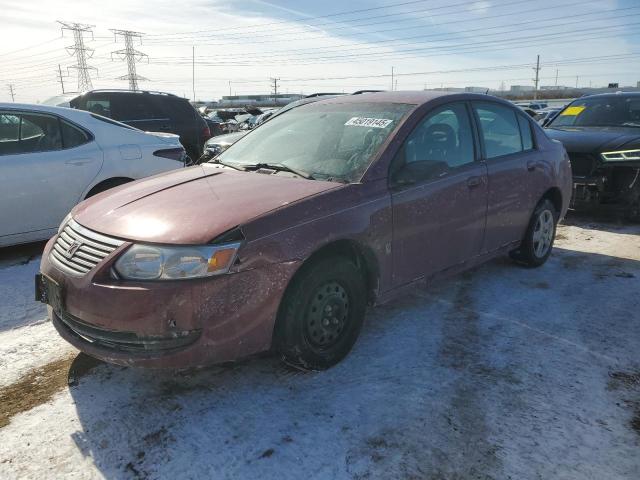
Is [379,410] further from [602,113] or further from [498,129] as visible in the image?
[602,113]

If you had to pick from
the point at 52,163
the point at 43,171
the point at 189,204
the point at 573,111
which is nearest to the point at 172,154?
the point at 52,163

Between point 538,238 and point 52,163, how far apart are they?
4.68 metres

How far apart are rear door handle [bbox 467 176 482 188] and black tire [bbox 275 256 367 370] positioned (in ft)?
4.08

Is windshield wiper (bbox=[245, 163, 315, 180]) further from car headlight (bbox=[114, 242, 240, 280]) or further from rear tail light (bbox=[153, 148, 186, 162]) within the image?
rear tail light (bbox=[153, 148, 186, 162])

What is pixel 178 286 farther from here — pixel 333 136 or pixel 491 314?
pixel 491 314

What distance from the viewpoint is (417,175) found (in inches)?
129

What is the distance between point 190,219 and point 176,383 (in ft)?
3.12

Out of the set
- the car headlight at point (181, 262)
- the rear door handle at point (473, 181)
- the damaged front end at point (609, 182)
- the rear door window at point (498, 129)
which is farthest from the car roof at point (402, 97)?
the damaged front end at point (609, 182)

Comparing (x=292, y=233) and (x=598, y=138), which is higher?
(x=598, y=138)

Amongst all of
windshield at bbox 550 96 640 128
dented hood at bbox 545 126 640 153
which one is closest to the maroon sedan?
dented hood at bbox 545 126 640 153

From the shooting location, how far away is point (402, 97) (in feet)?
12.6

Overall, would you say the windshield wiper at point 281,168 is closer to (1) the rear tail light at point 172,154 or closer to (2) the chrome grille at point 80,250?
(2) the chrome grille at point 80,250

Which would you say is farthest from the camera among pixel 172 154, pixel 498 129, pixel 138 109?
pixel 138 109

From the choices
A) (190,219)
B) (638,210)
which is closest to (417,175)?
(190,219)
